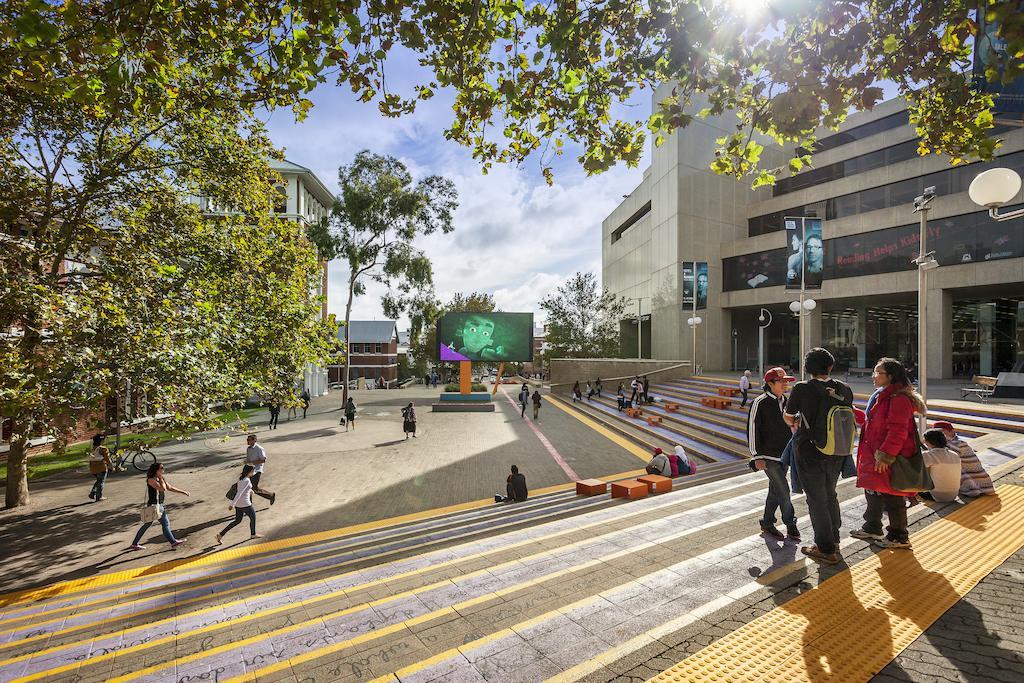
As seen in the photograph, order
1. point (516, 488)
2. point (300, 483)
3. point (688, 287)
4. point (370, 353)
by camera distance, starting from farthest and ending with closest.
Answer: point (370, 353) < point (688, 287) < point (300, 483) < point (516, 488)

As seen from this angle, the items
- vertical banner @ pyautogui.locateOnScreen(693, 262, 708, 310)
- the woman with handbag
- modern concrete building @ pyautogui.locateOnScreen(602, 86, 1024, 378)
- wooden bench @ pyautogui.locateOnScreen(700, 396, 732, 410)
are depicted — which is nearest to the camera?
the woman with handbag

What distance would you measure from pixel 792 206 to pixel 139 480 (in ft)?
133

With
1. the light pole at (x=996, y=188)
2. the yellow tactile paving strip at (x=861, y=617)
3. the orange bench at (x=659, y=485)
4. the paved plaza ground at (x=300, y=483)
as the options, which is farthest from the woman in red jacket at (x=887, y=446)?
the paved plaza ground at (x=300, y=483)

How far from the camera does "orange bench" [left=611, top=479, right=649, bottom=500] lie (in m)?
8.62

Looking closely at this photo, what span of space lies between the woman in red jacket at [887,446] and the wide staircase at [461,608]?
1.12 ft

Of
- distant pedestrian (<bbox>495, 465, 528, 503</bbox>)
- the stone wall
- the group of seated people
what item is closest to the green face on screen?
the stone wall

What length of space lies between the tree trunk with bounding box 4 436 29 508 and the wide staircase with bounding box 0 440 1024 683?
5.52m

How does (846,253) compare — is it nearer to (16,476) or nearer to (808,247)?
(808,247)

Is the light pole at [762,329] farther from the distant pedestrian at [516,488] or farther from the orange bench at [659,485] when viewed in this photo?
the distant pedestrian at [516,488]

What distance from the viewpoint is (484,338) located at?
30.6 m

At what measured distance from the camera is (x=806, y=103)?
4.00 meters

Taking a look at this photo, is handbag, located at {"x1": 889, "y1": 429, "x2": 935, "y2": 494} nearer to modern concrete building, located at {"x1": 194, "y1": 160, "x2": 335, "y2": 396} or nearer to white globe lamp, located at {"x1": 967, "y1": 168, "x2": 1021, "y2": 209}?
white globe lamp, located at {"x1": 967, "y1": 168, "x2": 1021, "y2": 209}

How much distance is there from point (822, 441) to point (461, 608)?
327 centimetres

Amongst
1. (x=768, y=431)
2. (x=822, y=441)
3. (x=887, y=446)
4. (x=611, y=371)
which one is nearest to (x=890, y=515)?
(x=887, y=446)
